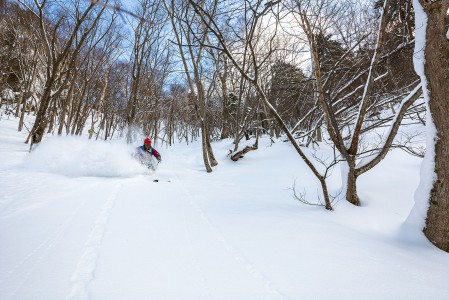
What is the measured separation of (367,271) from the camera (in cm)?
266

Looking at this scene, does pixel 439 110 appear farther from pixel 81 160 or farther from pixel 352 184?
pixel 81 160

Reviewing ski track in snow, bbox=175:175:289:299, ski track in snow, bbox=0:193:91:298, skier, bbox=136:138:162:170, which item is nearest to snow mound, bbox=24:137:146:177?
skier, bbox=136:138:162:170

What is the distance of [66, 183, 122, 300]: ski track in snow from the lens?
2044 millimetres

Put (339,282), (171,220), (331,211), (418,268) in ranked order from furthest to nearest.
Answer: (331,211), (171,220), (418,268), (339,282)

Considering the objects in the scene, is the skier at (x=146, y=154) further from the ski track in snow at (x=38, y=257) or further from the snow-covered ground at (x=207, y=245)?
the ski track in snow at (x=38, y=257)

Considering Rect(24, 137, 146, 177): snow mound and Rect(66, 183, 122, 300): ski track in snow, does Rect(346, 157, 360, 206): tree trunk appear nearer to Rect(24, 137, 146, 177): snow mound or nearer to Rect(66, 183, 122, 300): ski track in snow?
Rect(66, 183, 122, 300): ski track in snow

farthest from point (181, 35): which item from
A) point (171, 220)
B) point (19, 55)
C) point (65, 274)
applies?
point (19, 55)

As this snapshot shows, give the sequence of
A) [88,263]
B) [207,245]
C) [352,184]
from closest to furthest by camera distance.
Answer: [88,263] → [207,245] → [352,184]

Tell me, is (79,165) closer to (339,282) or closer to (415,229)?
(339,282)

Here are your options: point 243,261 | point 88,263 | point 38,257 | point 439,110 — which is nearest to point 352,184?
point 439,110

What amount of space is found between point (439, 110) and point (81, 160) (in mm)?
9414

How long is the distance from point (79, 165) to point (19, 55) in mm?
17920

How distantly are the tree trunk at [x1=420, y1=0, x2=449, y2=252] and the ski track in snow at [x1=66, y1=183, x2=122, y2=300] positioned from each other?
4.47 m

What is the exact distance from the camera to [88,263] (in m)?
2.48
